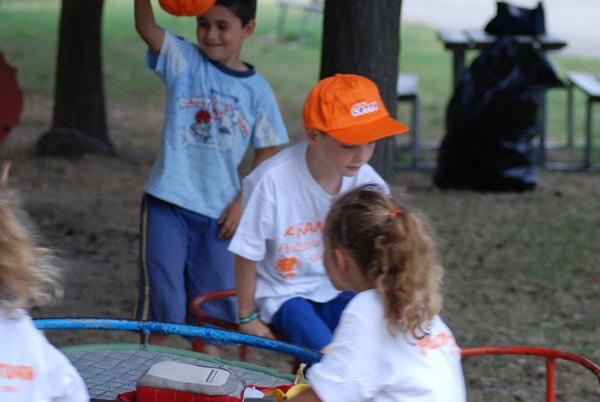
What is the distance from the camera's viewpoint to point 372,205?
208 centimetres

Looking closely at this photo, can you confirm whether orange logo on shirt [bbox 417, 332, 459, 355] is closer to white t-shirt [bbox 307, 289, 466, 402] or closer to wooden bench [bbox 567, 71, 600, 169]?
white t-shirt [bbox 307, 289, 466, 402]

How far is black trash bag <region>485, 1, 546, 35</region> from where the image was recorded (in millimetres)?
8102

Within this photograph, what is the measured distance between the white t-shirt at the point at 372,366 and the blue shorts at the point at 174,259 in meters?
1.56

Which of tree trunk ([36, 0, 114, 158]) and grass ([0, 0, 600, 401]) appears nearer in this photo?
grass ([0, 0, 600, 401])

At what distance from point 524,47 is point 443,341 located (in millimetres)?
5900

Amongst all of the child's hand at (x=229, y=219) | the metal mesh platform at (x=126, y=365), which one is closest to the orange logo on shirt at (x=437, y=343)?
the metal mesh platform at (x=126, y=365)

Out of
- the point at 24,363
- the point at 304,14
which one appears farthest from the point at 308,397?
the point at 304,14

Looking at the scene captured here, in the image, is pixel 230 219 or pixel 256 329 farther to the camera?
pixel 230 219

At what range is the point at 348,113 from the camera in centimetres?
284

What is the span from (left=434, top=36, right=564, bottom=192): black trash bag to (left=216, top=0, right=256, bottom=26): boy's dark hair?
4.16 metres

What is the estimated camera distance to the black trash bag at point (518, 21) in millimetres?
8102

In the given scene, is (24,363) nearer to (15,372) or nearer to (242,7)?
(15,372)

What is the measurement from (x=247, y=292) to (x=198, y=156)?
71 centimetres

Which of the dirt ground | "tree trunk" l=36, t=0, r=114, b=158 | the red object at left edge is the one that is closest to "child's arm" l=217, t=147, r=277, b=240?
the dirt ground
